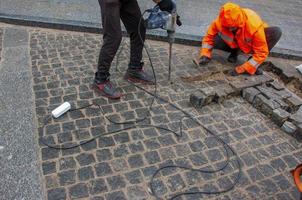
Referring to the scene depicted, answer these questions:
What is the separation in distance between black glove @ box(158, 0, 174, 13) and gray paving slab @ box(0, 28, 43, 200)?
189 centimetres

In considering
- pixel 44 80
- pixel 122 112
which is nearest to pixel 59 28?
pixel 44 80

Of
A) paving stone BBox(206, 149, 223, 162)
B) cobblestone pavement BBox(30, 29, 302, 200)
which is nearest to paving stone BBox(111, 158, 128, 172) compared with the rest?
cobblestone pavement BBox(30, 29, 302, 200)

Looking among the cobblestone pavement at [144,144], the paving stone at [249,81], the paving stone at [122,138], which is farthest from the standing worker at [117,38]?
the paving stone at [249,81]

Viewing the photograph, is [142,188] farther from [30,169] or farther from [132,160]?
[30,169]

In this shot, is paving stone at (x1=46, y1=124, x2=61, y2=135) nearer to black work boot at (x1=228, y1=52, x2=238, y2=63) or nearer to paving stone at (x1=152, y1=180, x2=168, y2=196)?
paving stone at (x1=152, y1=180, x2=168, y2=196)

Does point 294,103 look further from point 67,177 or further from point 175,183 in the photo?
point 67,177

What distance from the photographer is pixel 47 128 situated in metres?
3.42

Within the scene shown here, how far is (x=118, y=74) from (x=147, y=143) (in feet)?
4.64

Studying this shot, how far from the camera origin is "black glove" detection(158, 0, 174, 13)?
3.88 metres

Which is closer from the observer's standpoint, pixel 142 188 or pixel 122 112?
pixel 142 188

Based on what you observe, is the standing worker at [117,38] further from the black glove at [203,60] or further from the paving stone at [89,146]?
the black glove at [203,60]

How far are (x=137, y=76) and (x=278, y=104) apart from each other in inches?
72.3

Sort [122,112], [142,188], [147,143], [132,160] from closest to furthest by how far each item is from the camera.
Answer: [142,188] → [132,160] → [147,143] → [122,112]

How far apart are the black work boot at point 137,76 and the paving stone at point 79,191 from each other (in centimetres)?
184
